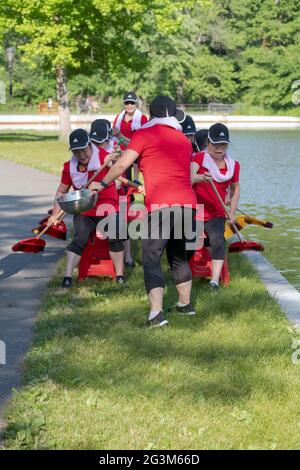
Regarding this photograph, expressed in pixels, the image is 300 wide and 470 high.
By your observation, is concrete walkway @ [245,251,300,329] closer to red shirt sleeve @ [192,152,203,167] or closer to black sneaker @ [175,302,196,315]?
black sneaker @ [175,302,196,315]

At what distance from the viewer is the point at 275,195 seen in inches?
817

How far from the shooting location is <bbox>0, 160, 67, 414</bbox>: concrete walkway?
705 cm

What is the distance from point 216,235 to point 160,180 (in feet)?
5.87

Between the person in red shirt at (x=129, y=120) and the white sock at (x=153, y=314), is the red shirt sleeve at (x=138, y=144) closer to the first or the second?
the white sock at (x=153, y=314)

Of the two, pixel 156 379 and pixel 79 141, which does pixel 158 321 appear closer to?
pixel 156 379

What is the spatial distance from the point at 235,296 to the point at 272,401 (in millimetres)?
3079

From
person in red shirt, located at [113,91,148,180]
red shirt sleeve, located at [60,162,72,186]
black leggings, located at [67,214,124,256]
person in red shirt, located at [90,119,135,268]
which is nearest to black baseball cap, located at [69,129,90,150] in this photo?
red shirt sleeve, located at [60,162,72,186]

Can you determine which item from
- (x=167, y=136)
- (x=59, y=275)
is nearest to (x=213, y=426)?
(x=167, y=136)

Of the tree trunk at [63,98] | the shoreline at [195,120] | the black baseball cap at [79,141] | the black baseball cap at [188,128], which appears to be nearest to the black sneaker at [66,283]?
the black baseball cap at [79,141]

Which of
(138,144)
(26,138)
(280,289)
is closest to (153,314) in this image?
(138,144)

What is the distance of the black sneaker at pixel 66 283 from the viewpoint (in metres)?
9.48

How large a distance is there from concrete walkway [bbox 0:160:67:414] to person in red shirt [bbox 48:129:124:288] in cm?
48

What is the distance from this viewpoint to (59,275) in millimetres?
10109

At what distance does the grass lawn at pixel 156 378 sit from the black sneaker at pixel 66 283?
0.38 meters
